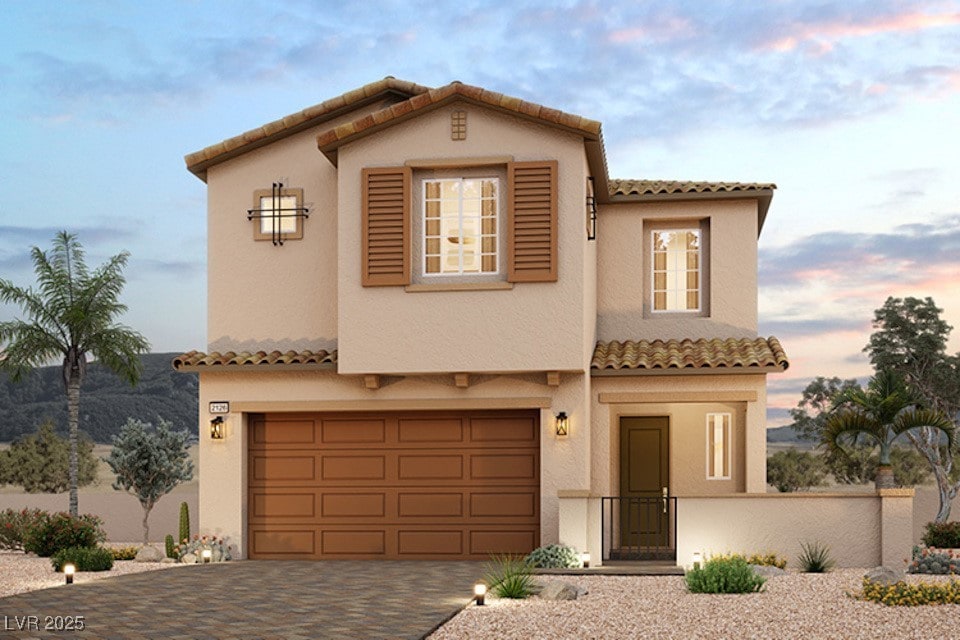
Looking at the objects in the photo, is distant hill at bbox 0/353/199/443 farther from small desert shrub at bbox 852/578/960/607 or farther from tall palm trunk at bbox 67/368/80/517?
small desert shrub at bbox 852/578/960/607

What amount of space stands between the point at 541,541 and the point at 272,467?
4561mm

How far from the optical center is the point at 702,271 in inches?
816

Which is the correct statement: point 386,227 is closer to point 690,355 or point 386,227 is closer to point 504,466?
point 504,466

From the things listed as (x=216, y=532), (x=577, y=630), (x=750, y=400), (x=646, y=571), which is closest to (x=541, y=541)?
(x=646, y=571)

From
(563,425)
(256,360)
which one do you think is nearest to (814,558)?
(563,425)

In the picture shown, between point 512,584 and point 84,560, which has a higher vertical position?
point 512,584

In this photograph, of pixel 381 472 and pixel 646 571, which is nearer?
pixel 646 571

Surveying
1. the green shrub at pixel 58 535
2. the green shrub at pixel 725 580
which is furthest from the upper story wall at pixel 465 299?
the green shrub at pixel 58 535

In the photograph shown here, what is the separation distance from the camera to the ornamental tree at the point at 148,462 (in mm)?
26312

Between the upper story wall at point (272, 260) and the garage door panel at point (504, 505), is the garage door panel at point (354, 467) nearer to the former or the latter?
the garage door panel at point (504, 505)

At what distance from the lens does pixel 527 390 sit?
18.4 meters

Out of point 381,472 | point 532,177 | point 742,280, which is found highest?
point 532,177

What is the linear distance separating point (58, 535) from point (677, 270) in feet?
37.7

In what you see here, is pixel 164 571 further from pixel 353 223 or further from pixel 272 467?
pixel 353 223
